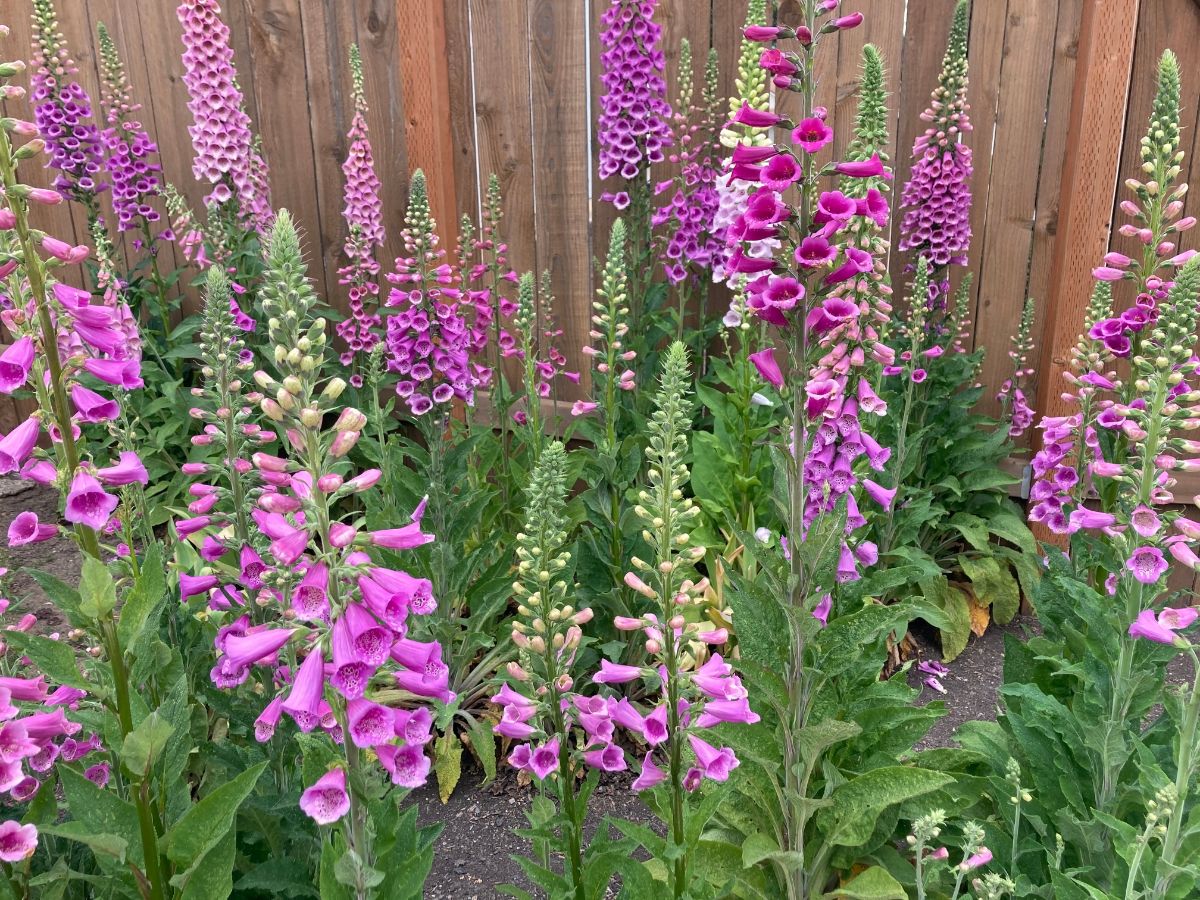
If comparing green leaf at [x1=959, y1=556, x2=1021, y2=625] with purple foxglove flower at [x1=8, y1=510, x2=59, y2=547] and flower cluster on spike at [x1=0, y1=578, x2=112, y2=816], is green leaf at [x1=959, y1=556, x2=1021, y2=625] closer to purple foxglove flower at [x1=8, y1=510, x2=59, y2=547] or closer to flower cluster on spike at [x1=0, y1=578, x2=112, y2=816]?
flower cluster on spike at [x1=0, y1=578, x2=112, y2=816]

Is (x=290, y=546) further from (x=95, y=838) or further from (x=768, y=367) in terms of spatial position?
(x=768, y=367)

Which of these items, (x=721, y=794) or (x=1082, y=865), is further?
(x=1082, y=865)

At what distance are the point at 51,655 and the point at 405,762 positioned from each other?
0.75 metres

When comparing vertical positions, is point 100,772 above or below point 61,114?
below

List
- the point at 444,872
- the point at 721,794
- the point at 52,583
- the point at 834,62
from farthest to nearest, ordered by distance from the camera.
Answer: the point at 834,62 → the point at 444,872 → the point at 721,794 → the point at 52,583

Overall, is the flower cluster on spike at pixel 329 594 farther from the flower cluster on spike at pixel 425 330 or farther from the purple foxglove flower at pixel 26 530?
the flower cluster on spike at pixel 425 330

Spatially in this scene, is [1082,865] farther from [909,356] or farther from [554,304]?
[554,304]

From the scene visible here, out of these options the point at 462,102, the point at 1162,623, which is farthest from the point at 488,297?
the point at 1162,623

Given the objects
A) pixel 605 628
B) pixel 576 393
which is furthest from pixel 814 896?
pixel 576 393

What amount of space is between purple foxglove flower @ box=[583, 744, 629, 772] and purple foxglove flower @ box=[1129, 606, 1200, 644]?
3.97 ft

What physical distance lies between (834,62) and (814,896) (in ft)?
12.4

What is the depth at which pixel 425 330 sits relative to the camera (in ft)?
11.7

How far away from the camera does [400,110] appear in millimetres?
5191

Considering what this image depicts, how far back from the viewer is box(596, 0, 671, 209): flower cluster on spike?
4.50m
